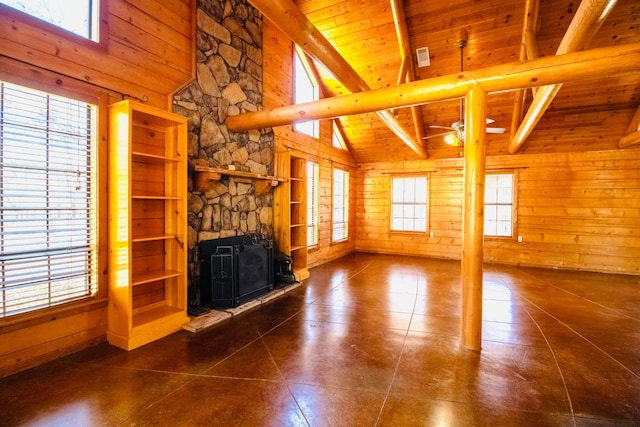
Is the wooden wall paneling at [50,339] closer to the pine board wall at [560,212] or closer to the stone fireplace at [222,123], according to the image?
the stone fireplace at [222,123]

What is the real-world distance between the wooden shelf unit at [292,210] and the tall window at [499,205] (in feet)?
14.9

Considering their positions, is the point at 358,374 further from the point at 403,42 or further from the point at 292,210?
the point at 403,42

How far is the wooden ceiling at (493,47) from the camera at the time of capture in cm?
448

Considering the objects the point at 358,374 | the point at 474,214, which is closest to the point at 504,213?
the point at 474,214

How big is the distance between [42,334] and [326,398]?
2401mm

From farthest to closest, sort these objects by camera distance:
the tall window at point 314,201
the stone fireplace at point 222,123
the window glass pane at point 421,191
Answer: the window glass pane at point 421,191
the tall window at point 314,201
the stone fireplace at point 222,123

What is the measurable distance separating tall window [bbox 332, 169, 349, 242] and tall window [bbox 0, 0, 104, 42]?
5409 millimetres

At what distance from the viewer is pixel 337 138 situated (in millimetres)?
7613

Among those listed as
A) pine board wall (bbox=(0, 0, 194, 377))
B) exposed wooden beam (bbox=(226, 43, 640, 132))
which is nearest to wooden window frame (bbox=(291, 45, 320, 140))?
exposed wooden beam (bbox=(226, 43, 640, 132))

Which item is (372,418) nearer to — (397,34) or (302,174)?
(302,174)

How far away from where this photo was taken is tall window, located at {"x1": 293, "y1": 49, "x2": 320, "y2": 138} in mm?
5691

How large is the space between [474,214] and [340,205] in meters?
5.20

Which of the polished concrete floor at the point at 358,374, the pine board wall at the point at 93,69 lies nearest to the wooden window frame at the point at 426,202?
the polished concrete floor at the point at 358,374

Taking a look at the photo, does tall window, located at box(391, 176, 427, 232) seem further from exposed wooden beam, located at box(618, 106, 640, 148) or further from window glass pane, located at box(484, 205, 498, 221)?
exposed wooden beam, located at box(618, 106, 640, 148)
